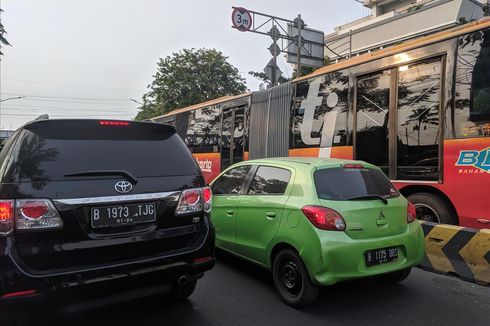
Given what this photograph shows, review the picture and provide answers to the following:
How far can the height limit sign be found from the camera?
60.1ft

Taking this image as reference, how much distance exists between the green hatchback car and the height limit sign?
14.3 metres

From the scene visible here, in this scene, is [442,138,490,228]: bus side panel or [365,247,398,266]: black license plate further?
[442,138,490,228]: bus side panel

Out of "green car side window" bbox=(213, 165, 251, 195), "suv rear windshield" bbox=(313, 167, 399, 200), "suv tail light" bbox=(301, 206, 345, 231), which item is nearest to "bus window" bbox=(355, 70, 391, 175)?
"suv rear windshield" bbox=(313, 167, 399, 200)

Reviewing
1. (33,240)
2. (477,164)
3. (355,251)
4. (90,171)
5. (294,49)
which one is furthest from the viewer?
(294,49)

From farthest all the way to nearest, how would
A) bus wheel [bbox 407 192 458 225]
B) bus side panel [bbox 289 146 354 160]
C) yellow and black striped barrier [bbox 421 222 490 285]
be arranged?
bus side panel [bbox 289 146 354 160]
bus wheel [bbox 407 192 458 225]
yellow and black striped barrier [bbox 421 222 490 285]

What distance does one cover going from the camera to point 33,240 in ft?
10.0

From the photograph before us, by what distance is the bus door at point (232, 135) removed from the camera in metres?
11.9

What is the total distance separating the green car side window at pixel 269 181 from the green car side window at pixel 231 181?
0.92 ft

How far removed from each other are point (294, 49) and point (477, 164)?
15458mm

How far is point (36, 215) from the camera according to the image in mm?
3070

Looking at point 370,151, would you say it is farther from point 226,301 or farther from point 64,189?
point 64,189

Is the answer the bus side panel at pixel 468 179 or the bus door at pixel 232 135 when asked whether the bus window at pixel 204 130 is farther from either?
the bus side panel at pixel 468 179

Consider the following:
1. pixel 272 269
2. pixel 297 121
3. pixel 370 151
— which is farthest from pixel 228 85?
pixel 272 269

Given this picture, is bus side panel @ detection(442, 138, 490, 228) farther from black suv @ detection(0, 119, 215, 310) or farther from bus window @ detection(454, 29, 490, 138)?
black suv @ detection(0, 119, 215, 310)
